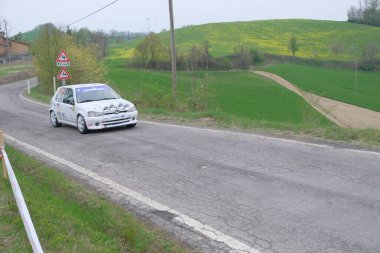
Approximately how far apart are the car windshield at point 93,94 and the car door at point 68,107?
271mm

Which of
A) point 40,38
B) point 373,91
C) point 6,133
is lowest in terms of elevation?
point 373,91

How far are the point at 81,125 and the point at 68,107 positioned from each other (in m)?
1.41

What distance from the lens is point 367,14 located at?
414 feet

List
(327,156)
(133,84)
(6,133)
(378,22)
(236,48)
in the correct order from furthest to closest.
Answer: (378,22), (236,48), (133,84), (6,133), (327,156)

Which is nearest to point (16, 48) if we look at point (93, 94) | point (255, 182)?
point (93, 94)

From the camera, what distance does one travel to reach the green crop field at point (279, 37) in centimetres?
9556

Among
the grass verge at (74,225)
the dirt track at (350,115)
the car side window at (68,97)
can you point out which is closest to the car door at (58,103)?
the car side window at (68,97)

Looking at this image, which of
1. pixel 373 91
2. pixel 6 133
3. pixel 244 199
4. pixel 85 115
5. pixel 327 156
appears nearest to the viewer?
pixel 244 199

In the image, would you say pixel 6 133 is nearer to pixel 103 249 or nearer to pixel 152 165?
pixel 152 165

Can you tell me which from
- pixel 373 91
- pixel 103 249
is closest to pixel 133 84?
pixel 373 91

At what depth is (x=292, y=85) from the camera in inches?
2509

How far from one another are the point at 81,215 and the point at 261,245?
7.71 feet

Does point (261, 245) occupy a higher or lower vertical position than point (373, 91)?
higher

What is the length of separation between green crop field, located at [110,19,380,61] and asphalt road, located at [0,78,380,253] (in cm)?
7591
